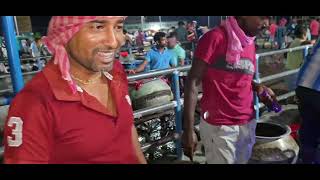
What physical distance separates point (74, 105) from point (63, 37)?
12.7 inches

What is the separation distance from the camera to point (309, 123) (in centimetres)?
299

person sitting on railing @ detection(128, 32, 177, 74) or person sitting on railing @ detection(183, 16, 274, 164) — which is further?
person sitting on railing @ detection(128, 32, 177, 74)

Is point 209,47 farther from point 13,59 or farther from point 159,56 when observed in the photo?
point 159,56

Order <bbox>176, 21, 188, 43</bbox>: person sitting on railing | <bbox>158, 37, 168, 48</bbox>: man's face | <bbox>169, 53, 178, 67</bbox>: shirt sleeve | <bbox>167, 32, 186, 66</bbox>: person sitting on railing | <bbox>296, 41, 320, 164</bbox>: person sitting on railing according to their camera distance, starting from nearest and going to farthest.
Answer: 1. <bbox>296, 41, 320, 164</bbox>: person sitting on railing
2. <bbox>158, 37, 168, 48</bbox>: man's face
3. <bbox>169, 53, 178, 67</bbox>: shirt sleeve
4. <bbox>167, 32, 186, 66</bbox>: person sitting on railing
5. <bbox>176, 21, 188, 43</bbox>: person sitting on railing

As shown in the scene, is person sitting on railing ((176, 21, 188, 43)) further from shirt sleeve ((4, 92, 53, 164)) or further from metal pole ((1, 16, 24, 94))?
shirt sleeve ((4, 92, 53, 164))

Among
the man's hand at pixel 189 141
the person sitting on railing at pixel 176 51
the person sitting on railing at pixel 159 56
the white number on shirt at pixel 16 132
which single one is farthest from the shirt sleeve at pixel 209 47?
the person sitting on railing at pixel 176 51

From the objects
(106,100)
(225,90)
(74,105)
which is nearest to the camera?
(74,105)

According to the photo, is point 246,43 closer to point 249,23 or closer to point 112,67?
point 249,23

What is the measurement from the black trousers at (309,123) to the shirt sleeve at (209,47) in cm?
113

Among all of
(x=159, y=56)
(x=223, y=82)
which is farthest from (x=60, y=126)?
(x=159, y=56)

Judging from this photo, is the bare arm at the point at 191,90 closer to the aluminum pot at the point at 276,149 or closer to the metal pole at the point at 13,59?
the aluminum pot at the point at 276,149

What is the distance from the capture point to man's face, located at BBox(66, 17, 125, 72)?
5.47ft

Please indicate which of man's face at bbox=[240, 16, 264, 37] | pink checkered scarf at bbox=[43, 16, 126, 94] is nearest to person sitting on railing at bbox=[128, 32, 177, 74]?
man's face at bbox=[240, 16, 264, 37]
